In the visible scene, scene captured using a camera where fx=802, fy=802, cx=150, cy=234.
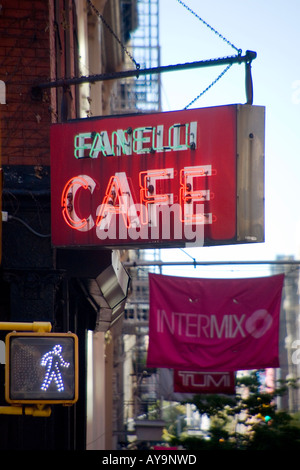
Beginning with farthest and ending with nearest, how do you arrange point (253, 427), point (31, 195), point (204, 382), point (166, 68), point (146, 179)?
1. point (253, 427)
2. point (204, 382)
3. point (31, 195)
4. point (166, 68)
5. point (146, 179)

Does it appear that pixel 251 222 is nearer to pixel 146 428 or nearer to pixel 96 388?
pixel 96 388

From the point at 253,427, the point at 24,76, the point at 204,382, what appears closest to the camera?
the point at 24,76

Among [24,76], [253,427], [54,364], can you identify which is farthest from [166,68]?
[253,427]

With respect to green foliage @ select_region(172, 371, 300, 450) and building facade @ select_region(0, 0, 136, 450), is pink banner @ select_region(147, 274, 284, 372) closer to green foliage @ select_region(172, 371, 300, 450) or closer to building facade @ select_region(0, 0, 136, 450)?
green foliage @ select_region(172, 371, 300, 450)

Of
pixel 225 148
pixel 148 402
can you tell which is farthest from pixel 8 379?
pixel 148 402

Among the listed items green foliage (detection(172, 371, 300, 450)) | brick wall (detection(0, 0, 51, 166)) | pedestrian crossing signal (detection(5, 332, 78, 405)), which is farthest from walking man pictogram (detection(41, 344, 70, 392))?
green foliage (detection(172, 371, 300, 450))

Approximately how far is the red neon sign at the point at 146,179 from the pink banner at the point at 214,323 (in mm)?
4790

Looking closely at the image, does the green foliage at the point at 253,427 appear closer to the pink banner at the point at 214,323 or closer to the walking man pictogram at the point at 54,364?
the pink banner at the point at 214,323

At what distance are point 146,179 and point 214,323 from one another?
5.56 m

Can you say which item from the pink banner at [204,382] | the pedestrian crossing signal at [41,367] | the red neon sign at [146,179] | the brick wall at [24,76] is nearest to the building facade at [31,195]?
the brick wall at [24,76]

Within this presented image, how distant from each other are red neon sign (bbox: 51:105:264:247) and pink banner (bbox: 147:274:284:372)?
4790mm

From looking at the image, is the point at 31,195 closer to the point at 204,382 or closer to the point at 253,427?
the point at 204,382

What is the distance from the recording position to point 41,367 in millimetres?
6066

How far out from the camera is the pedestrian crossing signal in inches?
237
